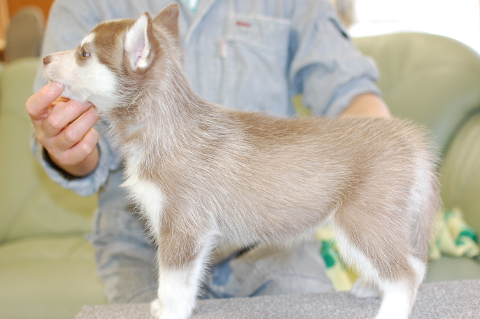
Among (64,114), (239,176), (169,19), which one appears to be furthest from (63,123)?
(239,176)

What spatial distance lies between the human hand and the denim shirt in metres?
0.43

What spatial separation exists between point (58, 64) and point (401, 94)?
2.06 m

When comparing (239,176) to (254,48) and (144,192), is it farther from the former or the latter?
(254,48)

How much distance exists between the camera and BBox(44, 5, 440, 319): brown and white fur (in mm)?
1119

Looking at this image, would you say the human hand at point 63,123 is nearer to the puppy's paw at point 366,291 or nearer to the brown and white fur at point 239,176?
the brown and white fur at point 239,176

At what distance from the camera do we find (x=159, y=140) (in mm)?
1155

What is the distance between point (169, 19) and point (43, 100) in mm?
473

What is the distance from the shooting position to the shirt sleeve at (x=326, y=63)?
1839 mm

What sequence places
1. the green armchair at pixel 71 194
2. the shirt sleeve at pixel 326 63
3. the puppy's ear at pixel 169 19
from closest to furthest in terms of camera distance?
the puppy's ear at pixel 169 19 < the shirt sleeve at pixel 326 63 < the green armchair at pixel 71 194

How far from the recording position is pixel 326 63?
1.88 m

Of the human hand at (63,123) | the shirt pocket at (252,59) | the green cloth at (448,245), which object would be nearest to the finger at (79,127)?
the human hand at (63,123)

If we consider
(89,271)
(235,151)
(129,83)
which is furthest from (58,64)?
(89,271)

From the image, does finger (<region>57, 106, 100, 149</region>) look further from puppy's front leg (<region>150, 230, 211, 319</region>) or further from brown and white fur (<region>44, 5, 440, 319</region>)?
puppy's front leg (<region>150, 230, 211, 319</region>)

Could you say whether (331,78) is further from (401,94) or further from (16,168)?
(16,168)
